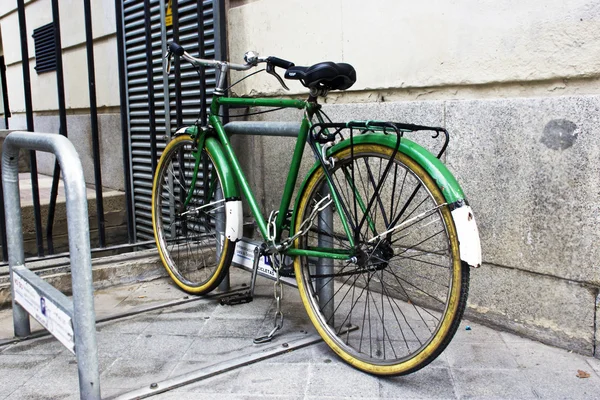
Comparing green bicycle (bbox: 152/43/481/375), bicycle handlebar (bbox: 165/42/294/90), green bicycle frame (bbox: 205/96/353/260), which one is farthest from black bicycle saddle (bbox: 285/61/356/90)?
bicycle handlebar (bbox: 165/42/294/90)

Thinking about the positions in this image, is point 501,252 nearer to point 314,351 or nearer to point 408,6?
point 314,351

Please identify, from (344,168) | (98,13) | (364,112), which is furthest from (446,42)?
(98,13)

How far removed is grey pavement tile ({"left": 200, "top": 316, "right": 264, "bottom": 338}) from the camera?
3344 mm

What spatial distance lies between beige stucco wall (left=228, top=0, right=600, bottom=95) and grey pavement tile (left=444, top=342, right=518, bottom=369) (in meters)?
1.33

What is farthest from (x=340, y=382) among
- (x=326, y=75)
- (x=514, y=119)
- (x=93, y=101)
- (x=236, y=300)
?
(x=93, y=101)

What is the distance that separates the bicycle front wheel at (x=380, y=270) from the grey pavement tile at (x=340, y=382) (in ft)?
0.15

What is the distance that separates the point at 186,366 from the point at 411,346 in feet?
3.71

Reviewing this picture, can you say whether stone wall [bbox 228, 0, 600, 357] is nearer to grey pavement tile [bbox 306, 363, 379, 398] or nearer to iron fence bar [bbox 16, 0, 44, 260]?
grey pavement tile [bbox 306, 363, 379, 398]

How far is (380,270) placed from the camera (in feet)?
9.07

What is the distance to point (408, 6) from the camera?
3.48m

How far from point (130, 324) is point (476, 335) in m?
1.94

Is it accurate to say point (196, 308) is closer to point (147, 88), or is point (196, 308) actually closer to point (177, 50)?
point (177, 50)

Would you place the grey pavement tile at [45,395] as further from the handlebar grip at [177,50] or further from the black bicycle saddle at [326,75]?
the handlebar grip at [177,50]

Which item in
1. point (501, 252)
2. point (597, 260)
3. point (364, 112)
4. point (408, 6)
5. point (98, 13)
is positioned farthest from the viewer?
point (98, 13)
